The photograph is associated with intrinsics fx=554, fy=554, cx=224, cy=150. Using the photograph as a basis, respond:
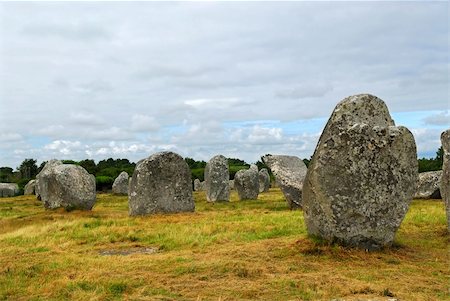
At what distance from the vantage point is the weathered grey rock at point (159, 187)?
2186 cm

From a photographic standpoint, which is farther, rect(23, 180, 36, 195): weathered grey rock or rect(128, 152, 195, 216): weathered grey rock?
rect(23, 180, 36, 195): weathered grey rock

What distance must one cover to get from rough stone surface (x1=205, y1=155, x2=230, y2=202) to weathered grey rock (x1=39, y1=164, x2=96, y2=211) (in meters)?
9.34

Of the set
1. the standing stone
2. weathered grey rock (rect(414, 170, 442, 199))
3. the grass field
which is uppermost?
the standing stone

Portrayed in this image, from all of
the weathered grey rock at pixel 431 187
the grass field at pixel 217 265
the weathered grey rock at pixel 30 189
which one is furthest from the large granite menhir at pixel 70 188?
the weathered grey rock at pixel 30 189

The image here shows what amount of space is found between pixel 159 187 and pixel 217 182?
36.8 ft

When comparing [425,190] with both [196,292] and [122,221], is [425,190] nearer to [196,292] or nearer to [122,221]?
[122,221]

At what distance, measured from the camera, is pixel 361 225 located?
38.5 feet

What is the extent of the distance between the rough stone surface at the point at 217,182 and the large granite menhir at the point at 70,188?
9.34m

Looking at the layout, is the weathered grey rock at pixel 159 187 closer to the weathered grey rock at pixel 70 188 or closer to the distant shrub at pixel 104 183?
the weathered grey rock at pixel 70 188

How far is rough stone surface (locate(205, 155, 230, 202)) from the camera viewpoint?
32.9 m

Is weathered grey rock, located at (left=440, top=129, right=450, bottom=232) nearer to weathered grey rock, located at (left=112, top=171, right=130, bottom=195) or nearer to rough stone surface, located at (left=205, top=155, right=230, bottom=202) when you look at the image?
rough stone surface, located at (left=205, top=155, right=230, bottom=202)

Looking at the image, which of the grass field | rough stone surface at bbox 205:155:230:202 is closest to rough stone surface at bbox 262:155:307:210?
the grass field

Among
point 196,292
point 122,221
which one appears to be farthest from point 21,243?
point 196,292

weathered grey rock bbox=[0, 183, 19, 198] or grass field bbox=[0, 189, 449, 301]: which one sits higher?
weathered grey rock bbox=[0, 183, 19, 198]
